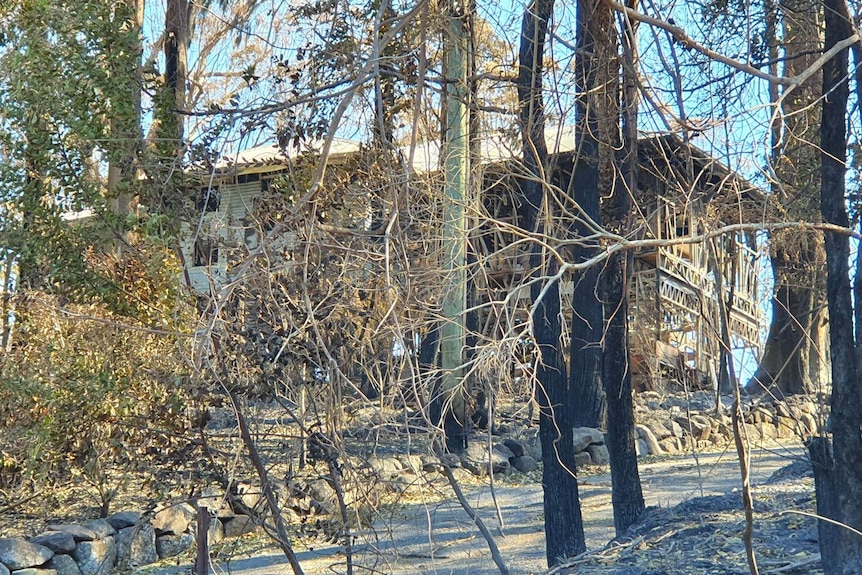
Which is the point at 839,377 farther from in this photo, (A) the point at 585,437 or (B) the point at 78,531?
(A) the point at 585,437

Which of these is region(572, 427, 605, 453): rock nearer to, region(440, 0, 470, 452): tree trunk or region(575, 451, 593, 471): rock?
region(575, 451, 593, 471): rock

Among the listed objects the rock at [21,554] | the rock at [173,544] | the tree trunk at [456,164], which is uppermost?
the tree trunk at [456,164]

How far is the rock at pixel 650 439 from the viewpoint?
57.2 ft

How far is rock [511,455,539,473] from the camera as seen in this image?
1531 cm

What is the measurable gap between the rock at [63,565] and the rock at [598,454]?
29.6 feet

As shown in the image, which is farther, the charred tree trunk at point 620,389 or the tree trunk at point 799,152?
the charred tree trunk at point 620,389

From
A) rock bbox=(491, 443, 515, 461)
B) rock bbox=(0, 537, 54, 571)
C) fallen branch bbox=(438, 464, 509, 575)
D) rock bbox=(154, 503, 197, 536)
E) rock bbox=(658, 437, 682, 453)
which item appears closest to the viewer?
fallen branch bbox=(438, 464, 509, 575)

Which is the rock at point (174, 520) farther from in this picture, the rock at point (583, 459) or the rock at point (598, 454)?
the rock at point (598, 454)

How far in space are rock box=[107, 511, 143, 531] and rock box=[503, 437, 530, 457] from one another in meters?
6.93

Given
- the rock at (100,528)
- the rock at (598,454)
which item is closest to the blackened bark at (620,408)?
the rock at (100,528)

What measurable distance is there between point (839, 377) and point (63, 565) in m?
7.16

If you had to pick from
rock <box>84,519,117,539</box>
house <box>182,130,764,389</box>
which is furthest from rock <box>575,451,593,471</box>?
rock <box>84,519,117,539</box>

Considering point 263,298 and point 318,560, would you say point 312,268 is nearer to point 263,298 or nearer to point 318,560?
point 263,298

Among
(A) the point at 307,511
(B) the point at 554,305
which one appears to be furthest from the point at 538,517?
(A) the point at 307,511
